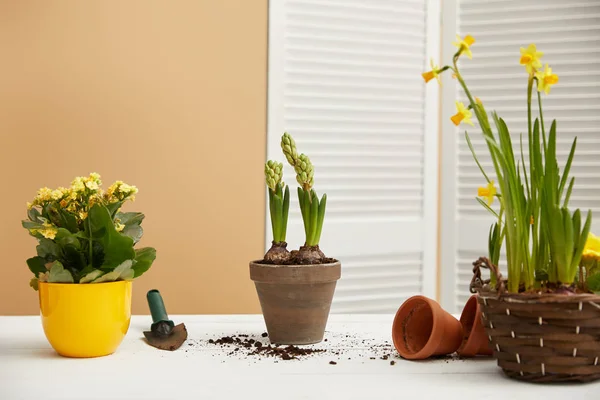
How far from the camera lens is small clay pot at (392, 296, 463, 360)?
1087 millimetres

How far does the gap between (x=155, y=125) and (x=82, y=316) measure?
1.55 metres

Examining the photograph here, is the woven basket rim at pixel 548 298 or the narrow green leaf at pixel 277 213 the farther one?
the narrow green leaf at pixel 277 213

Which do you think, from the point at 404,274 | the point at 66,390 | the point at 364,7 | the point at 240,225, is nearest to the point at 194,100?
the point at 240,225

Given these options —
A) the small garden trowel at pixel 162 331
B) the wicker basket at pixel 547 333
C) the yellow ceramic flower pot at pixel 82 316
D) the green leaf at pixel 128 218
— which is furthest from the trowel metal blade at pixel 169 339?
the wicker basket at pixel 547 333

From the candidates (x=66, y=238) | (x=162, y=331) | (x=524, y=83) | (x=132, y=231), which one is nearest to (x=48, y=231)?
(x=66, y=238)

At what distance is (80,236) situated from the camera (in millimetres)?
1062

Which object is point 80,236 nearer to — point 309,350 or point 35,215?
point 35,215

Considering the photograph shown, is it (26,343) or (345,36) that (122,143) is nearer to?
(345,36)

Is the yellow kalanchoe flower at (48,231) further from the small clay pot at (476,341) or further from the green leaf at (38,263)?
the small clay pot at (476,341)

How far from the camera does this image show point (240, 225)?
8.62 feet

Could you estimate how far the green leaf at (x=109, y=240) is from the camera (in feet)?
3.50

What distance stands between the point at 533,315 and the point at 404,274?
1.86 metres

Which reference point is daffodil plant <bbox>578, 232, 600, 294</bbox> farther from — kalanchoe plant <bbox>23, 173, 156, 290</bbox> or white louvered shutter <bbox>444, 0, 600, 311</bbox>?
white louvered shutter <bbox>444, 0, 600, 311</bbox>

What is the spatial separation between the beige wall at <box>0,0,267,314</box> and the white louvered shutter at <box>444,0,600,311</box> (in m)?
0.81
